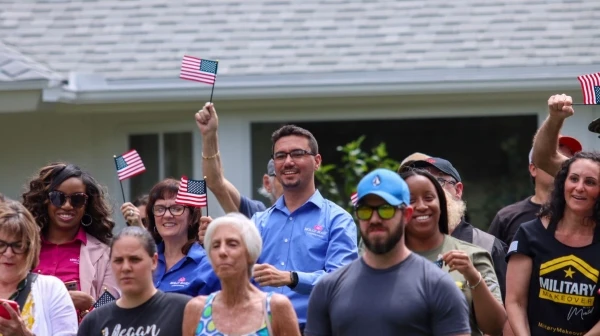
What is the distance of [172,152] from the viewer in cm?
1084

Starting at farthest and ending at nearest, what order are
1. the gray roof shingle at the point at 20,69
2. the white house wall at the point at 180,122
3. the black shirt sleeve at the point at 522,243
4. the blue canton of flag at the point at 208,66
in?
the white house wall at the point at 180,122 → the gray roof shingle at the point at 20,69 → the blue canton of flag at the point at 208,66 → the black shirt sleeve at the point at 522,243

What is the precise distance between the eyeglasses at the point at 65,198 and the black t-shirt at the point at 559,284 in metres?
2.50

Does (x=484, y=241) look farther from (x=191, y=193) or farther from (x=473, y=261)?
(x=191, y=193)

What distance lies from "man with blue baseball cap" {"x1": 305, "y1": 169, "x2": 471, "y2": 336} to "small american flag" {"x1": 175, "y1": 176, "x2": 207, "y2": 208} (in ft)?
5.50

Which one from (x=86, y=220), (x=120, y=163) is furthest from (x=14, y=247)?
(x=120, y=163)

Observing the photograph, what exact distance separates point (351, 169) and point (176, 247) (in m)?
4.22

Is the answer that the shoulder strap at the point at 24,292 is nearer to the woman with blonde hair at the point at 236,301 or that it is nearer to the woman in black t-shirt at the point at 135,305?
the woman in black t-shirt at the point at 135,305

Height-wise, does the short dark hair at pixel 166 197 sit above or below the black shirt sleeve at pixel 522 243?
above

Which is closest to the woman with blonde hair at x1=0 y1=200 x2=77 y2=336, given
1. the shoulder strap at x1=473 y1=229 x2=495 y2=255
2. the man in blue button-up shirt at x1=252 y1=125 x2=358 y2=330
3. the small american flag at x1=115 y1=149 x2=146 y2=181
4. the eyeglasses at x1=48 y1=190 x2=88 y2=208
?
the eyeglasses at x1=48 y1=190 x2=88 y2=208

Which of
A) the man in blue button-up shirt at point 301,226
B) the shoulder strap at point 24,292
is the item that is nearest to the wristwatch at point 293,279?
the man in blue button-up shirt at point 301,226

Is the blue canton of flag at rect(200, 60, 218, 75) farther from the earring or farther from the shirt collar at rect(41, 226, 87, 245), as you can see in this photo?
the shirt collar at rect(41, 226, 87, 245)

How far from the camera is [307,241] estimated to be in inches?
241

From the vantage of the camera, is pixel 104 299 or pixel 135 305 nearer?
pixel 135 305

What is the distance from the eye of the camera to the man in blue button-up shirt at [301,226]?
239 inches
